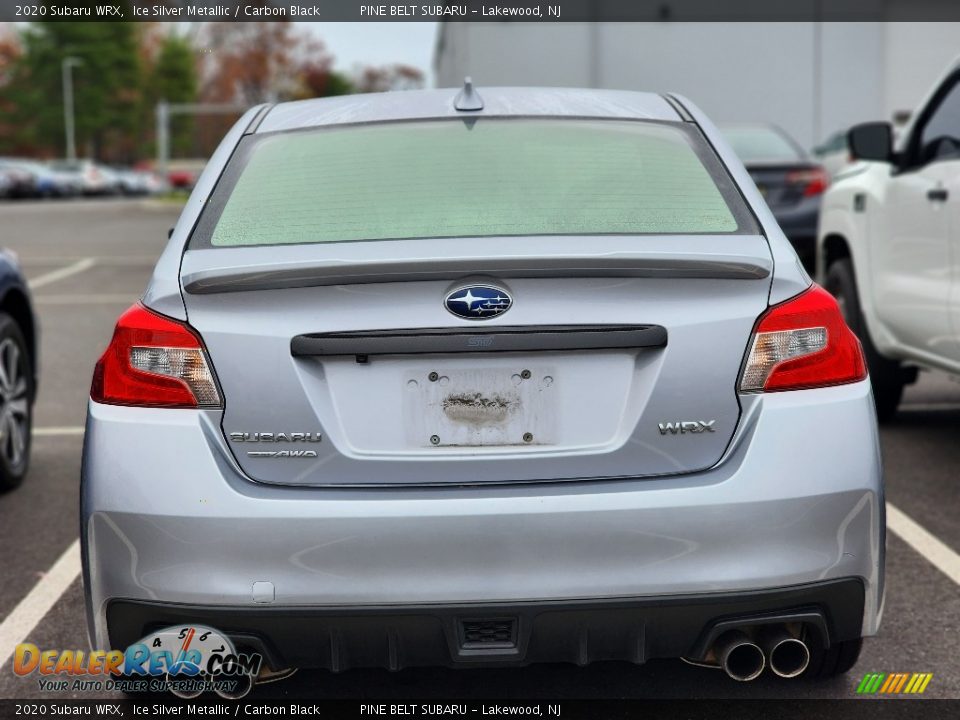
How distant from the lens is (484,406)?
287 centimetres

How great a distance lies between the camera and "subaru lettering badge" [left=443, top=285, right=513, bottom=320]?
112 inches

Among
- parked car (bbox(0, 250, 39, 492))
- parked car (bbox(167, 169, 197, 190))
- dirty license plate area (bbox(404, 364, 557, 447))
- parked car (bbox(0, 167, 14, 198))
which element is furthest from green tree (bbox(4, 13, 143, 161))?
dirty license plate area (bbox(404, 364, 557, 447))

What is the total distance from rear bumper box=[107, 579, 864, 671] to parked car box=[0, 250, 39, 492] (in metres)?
3.12

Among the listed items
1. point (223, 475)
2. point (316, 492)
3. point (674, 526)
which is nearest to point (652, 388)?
point (674, 526)

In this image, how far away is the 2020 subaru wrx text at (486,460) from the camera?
9.19ft

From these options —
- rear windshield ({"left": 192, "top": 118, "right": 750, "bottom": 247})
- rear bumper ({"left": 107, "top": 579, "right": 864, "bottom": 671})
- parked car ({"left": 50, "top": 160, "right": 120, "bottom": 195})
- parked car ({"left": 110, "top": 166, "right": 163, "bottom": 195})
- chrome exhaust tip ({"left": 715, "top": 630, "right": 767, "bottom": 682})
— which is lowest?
parked car ({"left": 110, "top": 166, "right": 163, "bottom": 195})

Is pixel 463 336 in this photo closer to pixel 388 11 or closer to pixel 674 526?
pixel 674 526

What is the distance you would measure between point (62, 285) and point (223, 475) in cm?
1319

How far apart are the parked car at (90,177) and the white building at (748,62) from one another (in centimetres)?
3428

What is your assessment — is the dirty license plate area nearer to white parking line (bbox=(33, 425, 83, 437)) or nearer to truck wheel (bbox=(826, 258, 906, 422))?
truck wheel (bbox=(826, 258, 906, 422))

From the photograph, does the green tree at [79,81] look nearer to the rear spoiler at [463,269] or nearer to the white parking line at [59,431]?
the white parking line at [59,431]

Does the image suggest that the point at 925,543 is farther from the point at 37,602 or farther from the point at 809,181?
the point at 809,181

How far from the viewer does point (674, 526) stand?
2.80 metres

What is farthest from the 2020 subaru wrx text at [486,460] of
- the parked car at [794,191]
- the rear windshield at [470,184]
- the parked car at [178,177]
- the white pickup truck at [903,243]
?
the parked car at [178,177]
